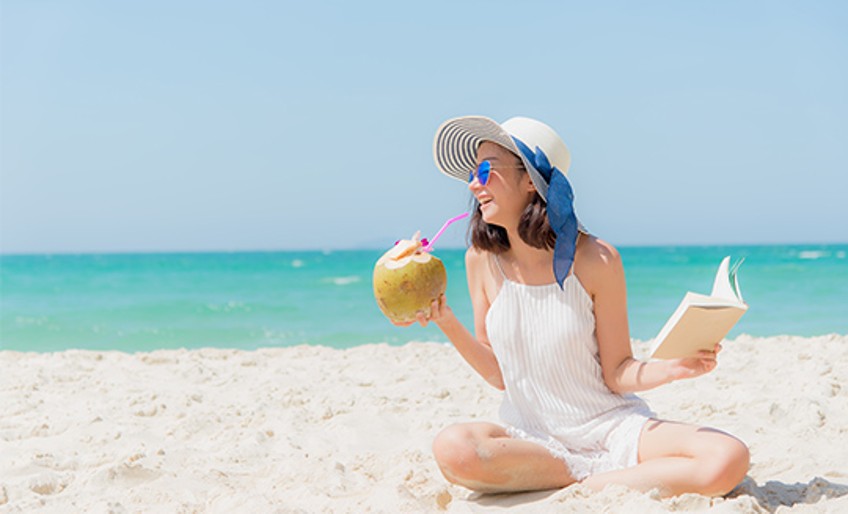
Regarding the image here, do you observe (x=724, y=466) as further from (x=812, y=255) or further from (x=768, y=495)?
(x=812, y=255)

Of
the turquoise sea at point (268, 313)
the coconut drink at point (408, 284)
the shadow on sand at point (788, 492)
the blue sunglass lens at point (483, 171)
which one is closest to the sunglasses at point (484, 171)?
the blue sunglass lens at point (483, 171)

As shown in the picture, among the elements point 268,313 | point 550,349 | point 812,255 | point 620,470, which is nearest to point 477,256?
point 550,349

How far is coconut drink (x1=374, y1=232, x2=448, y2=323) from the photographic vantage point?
3094mm

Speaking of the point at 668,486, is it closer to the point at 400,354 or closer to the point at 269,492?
the point at 269,492

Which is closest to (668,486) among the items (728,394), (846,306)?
(728,394)

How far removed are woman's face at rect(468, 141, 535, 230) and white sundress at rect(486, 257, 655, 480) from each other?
1.07 feet

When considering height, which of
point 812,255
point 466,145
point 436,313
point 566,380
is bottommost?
point 812,255

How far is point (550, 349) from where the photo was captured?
10.5ft

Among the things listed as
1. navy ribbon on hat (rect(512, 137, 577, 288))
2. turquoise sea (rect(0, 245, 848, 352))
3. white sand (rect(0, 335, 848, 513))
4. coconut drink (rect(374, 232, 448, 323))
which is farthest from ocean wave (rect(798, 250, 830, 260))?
coconut drink (rect(374, 232, 448, 323))

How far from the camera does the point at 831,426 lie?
407cm

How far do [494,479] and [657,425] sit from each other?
0.65 m

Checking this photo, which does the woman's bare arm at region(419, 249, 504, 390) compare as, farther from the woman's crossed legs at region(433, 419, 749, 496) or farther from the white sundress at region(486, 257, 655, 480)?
the woman's crossed legs at region(433, 419, 749, 496)

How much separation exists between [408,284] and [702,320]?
3.54 feet

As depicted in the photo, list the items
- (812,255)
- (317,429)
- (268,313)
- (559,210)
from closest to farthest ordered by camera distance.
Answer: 1. (559,210)
2. (317,429)
3. (268,313)
4. (812,255)
